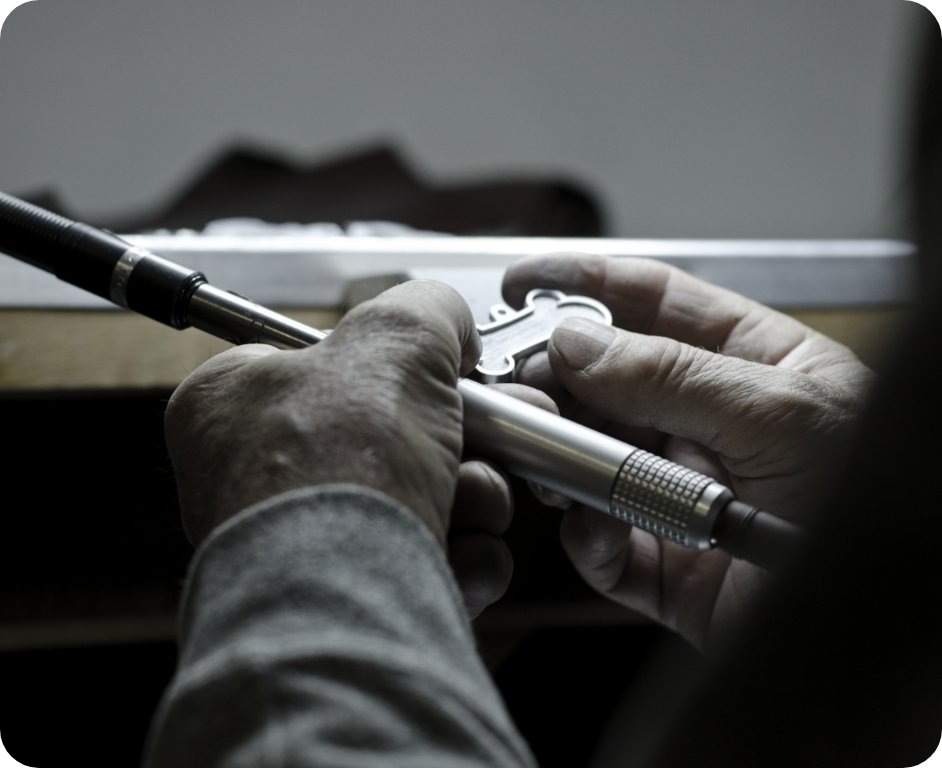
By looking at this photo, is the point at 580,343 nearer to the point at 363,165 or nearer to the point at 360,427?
the point at 360,427

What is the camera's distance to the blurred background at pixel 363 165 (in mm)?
692

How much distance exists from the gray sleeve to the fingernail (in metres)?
0.20

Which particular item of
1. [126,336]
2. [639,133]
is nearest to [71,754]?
[126,336]

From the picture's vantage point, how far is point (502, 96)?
4.09 ft

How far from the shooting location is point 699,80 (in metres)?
1.30

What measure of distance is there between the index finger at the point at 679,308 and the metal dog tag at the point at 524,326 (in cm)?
2

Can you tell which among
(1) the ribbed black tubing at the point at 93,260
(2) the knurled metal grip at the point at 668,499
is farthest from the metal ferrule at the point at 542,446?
(1) the ribbed black tubing at the point at 93,260

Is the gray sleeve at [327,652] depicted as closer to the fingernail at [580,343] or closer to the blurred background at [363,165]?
the fingernail at [580,343]

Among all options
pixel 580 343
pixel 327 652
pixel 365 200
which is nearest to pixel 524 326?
pixel 580 343

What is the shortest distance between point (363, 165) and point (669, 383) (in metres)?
0.68

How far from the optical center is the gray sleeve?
0.30m

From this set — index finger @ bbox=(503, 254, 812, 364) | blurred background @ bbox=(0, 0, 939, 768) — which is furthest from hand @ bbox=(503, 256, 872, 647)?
blurred background @ bbox=(0, 0, 939, 768)

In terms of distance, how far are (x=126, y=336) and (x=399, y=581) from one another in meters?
0.38

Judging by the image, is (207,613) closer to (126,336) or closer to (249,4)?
(126,336)
